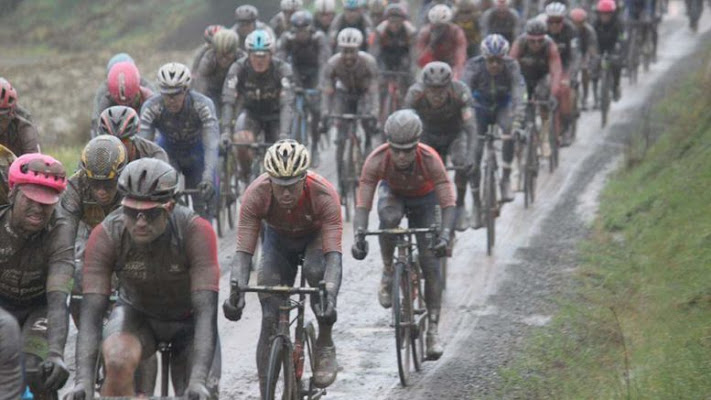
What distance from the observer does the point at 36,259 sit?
300 inches

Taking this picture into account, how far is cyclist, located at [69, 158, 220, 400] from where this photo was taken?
698 centimetres

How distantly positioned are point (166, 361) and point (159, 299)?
1.34 feet

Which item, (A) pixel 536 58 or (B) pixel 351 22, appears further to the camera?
(B) pixel 351 22

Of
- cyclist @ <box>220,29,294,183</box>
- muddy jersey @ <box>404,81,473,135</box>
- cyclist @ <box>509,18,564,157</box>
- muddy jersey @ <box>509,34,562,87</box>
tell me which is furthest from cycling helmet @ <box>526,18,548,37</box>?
muddy jersey @ <box>404,81,473,135</box>

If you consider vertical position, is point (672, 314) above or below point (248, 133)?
below

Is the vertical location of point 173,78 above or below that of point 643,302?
above

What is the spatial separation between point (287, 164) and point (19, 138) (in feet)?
9.38

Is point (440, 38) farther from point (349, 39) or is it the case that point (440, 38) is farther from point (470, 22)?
point (349, 39)

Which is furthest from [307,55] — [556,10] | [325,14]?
[556,10]

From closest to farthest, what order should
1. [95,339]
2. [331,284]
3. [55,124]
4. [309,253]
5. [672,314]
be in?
[95,339] → [331,284] → [309,253] → [672,314] → [55,124]

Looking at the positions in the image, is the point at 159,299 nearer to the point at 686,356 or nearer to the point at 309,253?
the point at 309,253

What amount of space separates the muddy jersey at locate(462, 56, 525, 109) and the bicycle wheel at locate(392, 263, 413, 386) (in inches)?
210

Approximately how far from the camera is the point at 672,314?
10.9 meters

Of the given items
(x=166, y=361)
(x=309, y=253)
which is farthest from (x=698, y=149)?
(x=166, y=361)
